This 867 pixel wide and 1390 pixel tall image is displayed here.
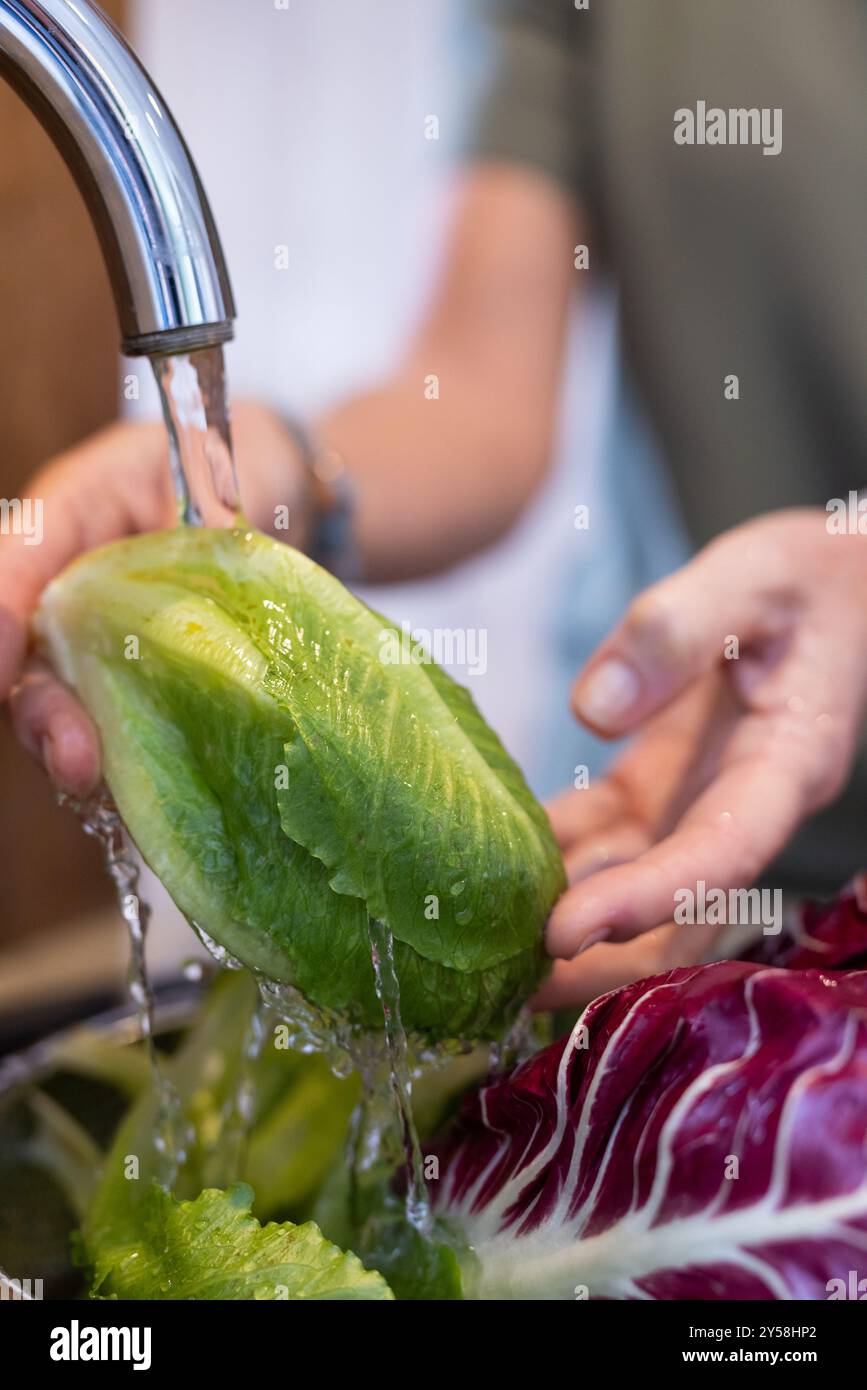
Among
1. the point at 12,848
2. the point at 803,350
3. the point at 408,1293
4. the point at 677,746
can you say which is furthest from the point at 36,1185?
the point at 803,350

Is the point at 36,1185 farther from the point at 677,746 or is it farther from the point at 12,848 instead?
the point at 12,848

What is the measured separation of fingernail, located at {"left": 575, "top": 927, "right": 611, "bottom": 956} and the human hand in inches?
7.5

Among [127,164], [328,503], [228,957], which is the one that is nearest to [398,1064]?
[228,957]

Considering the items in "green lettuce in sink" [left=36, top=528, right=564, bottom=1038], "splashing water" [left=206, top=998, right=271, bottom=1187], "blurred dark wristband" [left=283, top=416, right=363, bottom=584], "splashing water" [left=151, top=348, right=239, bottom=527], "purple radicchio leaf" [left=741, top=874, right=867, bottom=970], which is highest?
"blurred dark wristband" [left=283, top=416, right=363, bottom=584]

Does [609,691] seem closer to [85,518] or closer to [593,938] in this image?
[593,938]

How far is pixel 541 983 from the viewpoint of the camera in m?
0.49

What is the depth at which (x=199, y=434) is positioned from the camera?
0.48m

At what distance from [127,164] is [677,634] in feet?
1.02

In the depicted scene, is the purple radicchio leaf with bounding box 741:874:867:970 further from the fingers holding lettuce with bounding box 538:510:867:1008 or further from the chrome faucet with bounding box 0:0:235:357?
the chrome faucet with bounding box 0:0:235:357

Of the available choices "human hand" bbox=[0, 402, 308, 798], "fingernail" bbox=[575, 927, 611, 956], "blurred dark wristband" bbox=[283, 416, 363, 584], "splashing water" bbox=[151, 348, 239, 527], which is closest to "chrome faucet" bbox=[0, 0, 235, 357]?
"splashing water" bbox=[151, 348, 239, 527]

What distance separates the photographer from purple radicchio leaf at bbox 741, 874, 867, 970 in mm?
502

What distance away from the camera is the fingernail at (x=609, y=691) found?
1.90ft

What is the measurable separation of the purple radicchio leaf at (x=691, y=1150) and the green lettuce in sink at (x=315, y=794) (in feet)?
0.17

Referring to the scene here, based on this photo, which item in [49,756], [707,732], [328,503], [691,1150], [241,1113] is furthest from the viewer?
[328,503]
